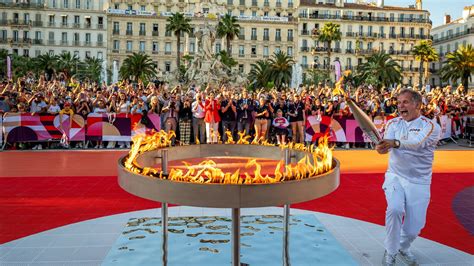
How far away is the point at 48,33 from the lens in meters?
84.8

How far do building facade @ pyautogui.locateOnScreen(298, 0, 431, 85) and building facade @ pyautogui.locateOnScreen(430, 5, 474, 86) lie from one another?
12.6 ft

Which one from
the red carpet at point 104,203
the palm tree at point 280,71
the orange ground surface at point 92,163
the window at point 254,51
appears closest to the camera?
the red carpet at point 104,203

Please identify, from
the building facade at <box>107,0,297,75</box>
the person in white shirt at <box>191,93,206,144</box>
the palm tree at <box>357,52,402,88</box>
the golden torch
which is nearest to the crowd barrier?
the person in white shirt at <box>191,93,206,144</box>

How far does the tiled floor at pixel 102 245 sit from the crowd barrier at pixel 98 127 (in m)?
9.06

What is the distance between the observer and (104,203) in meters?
8.58

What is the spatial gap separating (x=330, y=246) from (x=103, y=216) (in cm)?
374

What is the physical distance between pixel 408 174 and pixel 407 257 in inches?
42.8

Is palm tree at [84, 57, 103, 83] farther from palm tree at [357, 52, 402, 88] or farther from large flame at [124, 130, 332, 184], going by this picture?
large flame at [124, 130, 332, 184]

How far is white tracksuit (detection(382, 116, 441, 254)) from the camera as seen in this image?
5074 millimetres

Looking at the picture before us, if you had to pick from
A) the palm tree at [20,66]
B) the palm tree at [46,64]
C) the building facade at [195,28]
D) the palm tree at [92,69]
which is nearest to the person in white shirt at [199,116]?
the palm tree at [20,66]

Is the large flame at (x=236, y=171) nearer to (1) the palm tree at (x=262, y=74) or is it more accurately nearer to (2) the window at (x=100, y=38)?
(1) the palm tree at (x=262, y=74)

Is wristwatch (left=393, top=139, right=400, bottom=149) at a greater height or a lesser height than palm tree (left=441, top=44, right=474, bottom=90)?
lesser

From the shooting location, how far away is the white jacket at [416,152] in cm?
508

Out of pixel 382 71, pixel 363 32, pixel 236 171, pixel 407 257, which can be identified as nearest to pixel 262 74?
pixel 382 71
